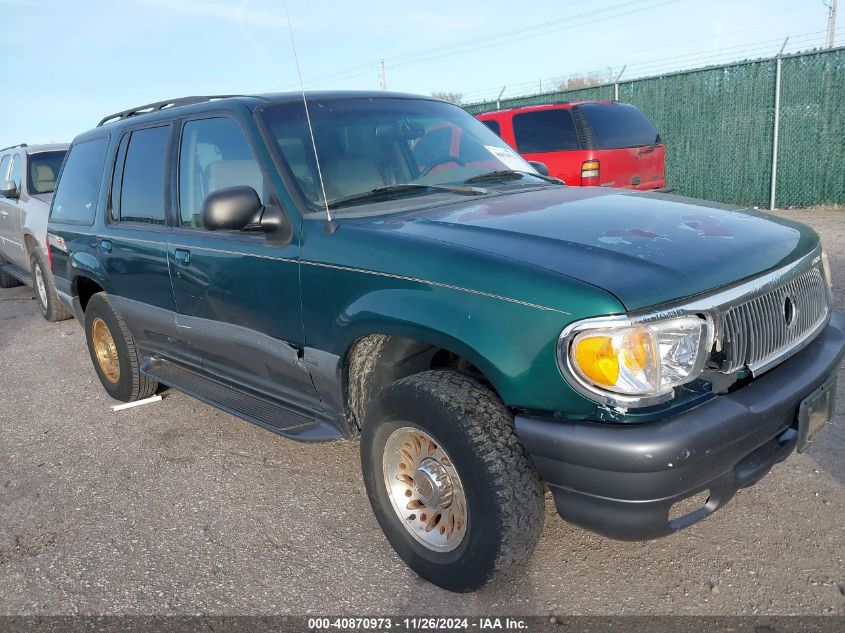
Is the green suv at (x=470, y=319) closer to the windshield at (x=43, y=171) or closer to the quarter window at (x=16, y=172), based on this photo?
the windshield at (x=43, y=171)

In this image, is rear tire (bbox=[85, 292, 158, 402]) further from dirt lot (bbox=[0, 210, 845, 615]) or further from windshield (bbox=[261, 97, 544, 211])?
windshield (bbox=[261, 97, 544, 211])

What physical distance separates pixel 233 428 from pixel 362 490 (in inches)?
50.0

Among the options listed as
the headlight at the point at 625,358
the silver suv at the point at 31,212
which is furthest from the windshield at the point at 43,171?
the headlight at the point at 625,358

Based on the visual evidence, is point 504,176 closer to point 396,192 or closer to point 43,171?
point 396,192

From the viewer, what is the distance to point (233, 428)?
431 centimetres

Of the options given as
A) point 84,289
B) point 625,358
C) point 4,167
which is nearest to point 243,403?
point 625,358

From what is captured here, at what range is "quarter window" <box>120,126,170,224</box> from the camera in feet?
12.7

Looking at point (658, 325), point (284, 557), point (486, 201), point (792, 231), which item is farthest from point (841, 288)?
point (284, 557)

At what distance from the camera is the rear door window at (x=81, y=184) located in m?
4.63

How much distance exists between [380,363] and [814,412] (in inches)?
64.1

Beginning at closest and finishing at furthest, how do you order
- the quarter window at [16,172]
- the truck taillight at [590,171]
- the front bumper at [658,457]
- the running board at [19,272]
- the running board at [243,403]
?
the front bumper at [658,457] < the running board at [243,403] < the quarter window at [16,172] < the running board at [19,272] < the truck taillight at [590,171]

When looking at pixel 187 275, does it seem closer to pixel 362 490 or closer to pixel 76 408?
pixel 362 490

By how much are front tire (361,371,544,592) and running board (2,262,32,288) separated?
6802 millimetres

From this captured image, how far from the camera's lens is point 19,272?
848cm
